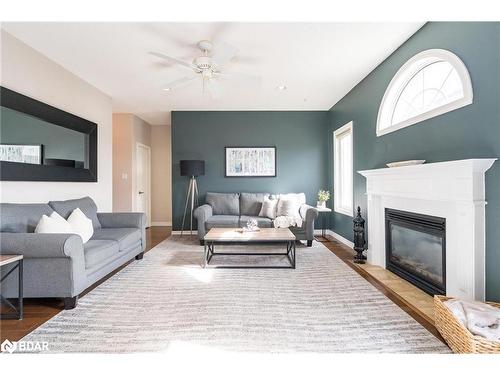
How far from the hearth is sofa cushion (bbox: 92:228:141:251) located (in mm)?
3230

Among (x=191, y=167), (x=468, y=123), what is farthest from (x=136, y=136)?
(x=468, y=123)

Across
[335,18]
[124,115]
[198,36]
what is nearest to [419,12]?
[335,18]

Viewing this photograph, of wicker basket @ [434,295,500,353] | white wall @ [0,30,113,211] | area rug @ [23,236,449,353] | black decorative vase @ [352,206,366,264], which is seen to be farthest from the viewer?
black decorative vase @ [352,206,366,264]

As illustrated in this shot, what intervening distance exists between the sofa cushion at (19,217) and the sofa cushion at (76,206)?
27 cm

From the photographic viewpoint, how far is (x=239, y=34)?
2549 mm

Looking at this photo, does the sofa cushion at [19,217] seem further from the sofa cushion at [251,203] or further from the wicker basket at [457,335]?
the wicker basket at [457,335]

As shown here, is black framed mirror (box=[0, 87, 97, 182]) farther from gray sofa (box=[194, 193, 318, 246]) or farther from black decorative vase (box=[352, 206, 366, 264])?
black decorative vase (box=[352, 206, 366, 264])

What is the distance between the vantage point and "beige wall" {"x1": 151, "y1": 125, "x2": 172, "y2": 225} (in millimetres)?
6703

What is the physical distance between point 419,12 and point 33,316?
3.16 meters

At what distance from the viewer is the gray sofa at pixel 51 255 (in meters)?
2.06

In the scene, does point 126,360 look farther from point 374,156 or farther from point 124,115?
point 124,115

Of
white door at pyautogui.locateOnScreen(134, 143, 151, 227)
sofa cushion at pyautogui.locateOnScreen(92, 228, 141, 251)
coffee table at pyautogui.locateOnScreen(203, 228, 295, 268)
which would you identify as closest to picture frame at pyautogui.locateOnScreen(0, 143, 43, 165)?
sofa cushion at pyautogui.locateOnScreen(92, 228, 141, 251)

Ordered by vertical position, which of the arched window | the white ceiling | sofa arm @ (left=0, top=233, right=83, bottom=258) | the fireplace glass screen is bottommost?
the fireplace glass screen

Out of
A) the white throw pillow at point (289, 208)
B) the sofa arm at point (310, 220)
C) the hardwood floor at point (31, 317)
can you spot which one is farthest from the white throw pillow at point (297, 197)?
the hardwood floor at point (31, 317)
